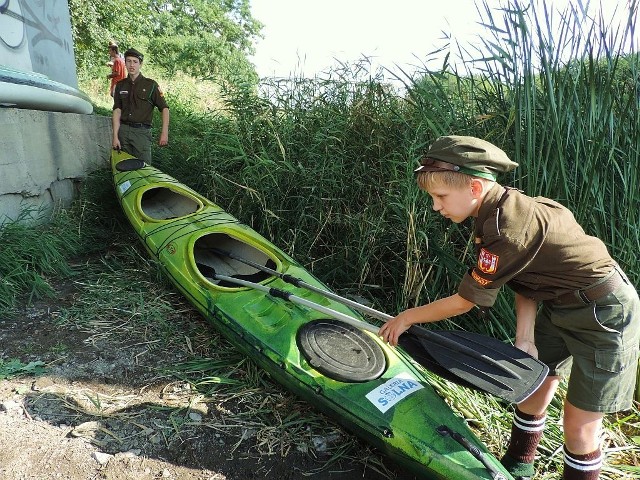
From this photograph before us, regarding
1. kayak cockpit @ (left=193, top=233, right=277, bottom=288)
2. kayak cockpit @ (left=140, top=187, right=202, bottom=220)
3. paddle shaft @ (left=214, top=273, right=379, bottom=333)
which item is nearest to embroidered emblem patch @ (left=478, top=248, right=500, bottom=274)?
paddle shaft @ (left=214, top=273, right=379, bottom=333)

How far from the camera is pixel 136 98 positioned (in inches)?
189

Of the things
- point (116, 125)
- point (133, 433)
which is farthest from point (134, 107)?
point (133, 433)

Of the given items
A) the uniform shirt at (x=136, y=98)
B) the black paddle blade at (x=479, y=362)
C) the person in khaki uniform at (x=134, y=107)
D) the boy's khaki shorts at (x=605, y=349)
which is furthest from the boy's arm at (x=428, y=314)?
the uniform shirt at (x=136, y=98)

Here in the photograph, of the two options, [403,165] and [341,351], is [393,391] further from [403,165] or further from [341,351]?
[403,165]

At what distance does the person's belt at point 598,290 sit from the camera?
1557 mm

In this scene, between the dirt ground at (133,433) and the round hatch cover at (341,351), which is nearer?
the dirt ground at (133,433)

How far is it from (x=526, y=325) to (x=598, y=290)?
0.30 meters

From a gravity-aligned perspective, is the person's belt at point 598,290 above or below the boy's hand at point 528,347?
above

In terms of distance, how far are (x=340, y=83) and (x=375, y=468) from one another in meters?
3.04

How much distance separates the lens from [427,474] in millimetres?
1869

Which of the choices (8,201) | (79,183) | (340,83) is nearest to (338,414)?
(340,83)

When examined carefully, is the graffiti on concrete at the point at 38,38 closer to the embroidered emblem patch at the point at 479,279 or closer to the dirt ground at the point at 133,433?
the dirt ground at the point at 133,433

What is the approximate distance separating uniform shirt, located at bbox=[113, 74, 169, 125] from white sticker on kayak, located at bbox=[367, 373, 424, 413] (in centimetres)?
386

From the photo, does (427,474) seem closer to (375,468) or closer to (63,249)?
(375,468)
